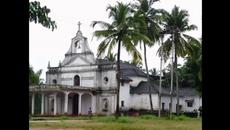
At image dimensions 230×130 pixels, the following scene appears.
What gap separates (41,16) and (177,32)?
30.4 metres

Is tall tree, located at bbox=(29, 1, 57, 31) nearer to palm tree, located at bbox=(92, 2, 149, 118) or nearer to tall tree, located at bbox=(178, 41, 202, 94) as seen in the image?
palm tree, located at bbox=(92, 2, 149, 118)

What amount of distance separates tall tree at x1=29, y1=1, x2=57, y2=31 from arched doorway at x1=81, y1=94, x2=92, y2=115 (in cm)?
3877

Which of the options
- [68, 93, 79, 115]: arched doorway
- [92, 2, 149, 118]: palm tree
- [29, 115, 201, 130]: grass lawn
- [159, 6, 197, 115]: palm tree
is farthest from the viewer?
[68, 93, 79, 115]: arched doorway

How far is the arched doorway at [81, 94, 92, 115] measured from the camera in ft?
136

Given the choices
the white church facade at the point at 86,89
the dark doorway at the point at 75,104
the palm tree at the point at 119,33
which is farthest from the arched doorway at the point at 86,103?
the palm tree at the point at 119,33

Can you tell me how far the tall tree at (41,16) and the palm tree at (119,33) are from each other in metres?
21.2

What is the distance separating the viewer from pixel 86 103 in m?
42.2

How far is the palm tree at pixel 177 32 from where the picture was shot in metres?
32.6

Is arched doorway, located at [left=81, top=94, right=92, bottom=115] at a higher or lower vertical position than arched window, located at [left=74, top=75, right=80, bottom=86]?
lower

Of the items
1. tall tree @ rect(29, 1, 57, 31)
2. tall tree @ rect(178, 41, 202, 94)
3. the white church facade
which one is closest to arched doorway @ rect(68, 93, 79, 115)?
the white church facade

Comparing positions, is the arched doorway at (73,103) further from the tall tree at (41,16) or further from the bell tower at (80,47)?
the tall tree at (41,16)
